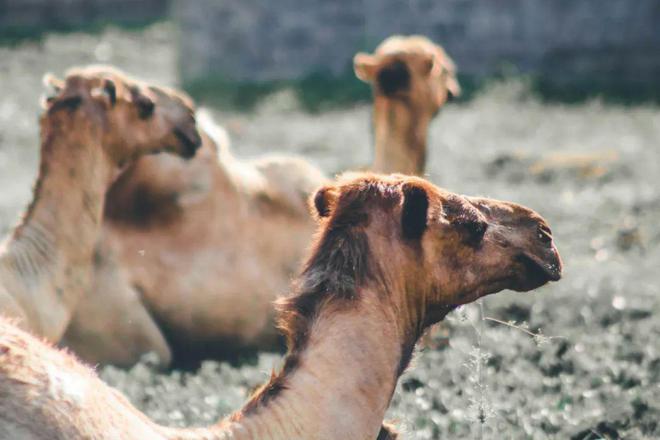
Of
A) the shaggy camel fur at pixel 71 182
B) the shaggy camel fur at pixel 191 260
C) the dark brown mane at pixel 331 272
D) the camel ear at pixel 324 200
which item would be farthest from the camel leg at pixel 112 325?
the dark brown mane at pixel 331 272

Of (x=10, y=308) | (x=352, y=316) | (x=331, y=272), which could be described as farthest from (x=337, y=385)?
(x=10, y=308)

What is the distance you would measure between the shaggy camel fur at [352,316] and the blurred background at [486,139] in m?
0.85

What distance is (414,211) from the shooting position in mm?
4461

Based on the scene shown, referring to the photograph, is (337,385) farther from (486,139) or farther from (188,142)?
(486,139)

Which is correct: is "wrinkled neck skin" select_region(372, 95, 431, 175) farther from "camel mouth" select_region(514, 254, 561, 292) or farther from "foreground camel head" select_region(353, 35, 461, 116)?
"camel mouth" select_region(514, 254, 561, 292)

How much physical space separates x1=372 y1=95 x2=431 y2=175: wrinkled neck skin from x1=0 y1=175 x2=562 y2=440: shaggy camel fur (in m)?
3.56

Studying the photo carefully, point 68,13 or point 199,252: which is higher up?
point 199,252

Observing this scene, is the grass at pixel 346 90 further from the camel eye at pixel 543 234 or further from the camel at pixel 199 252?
the camel eye at pixel 543 234

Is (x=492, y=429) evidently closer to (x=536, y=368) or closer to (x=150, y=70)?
(x=536, y=368)

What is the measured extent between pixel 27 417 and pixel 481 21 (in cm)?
1797

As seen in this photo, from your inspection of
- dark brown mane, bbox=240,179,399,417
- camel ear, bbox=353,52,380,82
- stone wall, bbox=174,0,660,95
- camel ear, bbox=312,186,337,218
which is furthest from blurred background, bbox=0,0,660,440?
camel ear, bbox=353,52,380,82

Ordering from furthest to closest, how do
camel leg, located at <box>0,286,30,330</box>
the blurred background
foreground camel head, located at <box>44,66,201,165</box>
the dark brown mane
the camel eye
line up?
foreground camel head, located at <box>44,66,201,165</box> → the blurred background → camel leg, located at <box>0,286,30,330</box> → the camel eye → the dark brown mane

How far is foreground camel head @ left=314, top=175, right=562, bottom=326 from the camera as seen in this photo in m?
4.47

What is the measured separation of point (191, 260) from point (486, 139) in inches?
356
